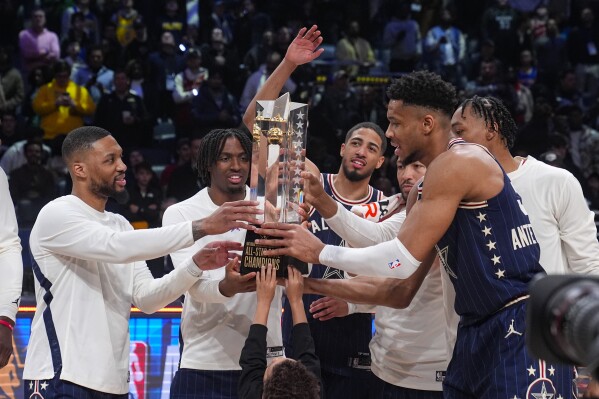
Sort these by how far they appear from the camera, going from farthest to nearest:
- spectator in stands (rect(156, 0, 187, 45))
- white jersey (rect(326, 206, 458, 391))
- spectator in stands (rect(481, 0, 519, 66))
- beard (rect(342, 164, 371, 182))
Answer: spectator in stands (rect(481, 0, 519, 66)), spectator in stands (rect(156, 0, 187, 45)), beard (rect(342, 164, 371, 182)), white jersey (rect(326, 206, 458, 391))

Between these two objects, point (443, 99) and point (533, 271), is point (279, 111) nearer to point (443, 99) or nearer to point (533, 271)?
point (443, 99)

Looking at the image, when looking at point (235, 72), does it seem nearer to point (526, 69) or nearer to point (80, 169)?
point (526, 69)

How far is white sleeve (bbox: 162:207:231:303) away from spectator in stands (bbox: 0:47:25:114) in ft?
24.8

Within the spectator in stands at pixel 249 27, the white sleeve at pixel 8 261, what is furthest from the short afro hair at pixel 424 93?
the spectator in stands at pixel 249 27

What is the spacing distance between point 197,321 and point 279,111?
48.9 inches

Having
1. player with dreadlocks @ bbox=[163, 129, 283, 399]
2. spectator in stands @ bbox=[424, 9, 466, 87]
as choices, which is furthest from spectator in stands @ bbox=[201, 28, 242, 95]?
player with dreadlocks @ bbox=[163, 129, 283, 399]

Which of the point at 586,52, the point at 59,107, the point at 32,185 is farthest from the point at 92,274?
the point at 586,52

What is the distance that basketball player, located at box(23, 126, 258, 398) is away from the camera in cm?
443

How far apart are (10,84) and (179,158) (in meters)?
2.66

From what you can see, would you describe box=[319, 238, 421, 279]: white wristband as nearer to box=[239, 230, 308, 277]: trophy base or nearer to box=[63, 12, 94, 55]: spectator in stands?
box=[239, 230, 308, 277]: trophy base

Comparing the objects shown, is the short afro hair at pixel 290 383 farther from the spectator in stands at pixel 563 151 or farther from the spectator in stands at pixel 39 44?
the spectator in stands at pixel 39 44

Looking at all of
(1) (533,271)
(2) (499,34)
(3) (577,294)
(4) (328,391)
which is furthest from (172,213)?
(2) (499,34)

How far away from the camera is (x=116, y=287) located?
15.5ft

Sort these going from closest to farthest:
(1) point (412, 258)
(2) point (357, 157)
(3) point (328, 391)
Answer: (1) point (412, 258) → (3) point (328, 391) → (2) point (357, 157)
